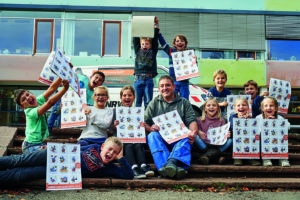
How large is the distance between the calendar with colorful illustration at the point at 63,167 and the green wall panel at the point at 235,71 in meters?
10.3

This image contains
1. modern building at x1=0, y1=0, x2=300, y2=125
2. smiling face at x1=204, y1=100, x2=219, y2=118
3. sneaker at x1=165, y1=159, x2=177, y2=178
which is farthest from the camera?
modern building at x1=0, y1=0, x2=300, y2=125

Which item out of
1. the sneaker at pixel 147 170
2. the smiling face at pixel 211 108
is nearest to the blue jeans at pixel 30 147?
the sneaker at pixel 147 170

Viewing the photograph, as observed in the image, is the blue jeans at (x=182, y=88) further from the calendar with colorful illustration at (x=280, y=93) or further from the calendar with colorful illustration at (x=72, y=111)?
the calendar with colorful illustration at (x=72, y=111)

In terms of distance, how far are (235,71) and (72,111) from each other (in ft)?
33.7

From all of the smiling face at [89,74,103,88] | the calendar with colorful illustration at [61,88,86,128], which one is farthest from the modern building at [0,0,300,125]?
the calendar with colorful illustration at [61,88,86,128]

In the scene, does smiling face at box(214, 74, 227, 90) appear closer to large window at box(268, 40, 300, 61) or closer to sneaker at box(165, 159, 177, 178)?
sneaker at box(165, 159, 177, 178)

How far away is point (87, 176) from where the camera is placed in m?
3.72

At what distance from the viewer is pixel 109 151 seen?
11.5 ft

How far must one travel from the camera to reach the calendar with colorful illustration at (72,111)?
14.6 feet

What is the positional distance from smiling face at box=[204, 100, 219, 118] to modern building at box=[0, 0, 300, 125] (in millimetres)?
8585

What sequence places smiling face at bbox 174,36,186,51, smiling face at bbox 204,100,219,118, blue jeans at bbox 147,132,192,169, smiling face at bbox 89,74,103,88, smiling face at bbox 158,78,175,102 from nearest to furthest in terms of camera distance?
blue jeans at bbox 147,132,192,169 → smiling face at bbox 158,78,175,102 → smiling face at bbox 204,100,219,118 → smiling face at bbox 89,74,103,88 → smiling face at bbox 174,36,186,51

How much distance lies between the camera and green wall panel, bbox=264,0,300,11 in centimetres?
1415

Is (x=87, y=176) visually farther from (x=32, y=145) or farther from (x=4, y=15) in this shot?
(x=4, y=15)

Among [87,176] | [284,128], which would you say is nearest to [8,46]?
[87,176]
